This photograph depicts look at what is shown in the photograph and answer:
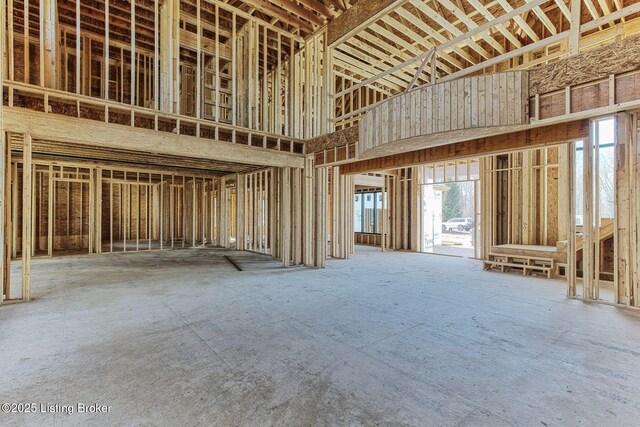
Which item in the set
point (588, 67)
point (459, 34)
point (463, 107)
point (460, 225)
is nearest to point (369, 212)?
point (459, 34)

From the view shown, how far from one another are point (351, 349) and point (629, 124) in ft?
19.3

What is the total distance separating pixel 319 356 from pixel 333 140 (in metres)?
5.64

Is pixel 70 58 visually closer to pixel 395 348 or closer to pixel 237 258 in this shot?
pixel 237 258

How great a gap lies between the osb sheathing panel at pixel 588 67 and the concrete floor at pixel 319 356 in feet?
11.1

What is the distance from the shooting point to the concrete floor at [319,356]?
7.30 feet

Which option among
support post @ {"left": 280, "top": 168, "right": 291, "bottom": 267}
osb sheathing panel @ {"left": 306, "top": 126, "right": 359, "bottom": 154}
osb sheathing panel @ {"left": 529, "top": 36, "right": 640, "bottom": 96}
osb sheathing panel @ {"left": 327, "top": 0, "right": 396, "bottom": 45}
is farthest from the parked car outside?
osb sheathing panel @ {"left": 529, "top": 36, "right": 640, "bottom": 96}

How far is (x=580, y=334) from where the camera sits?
3732 mm

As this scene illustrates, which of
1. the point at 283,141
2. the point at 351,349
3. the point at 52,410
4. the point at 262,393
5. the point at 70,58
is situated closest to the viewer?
the point at 52,410

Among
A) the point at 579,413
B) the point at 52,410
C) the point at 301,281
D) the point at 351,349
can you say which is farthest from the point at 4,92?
the point at 579,413

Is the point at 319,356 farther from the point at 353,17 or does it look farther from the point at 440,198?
the point at 440,198

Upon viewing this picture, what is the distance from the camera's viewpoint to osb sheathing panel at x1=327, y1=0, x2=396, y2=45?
698 centimetres

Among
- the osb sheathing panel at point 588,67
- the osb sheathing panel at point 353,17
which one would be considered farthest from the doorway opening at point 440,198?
the osb sheathing panel at point 588,67

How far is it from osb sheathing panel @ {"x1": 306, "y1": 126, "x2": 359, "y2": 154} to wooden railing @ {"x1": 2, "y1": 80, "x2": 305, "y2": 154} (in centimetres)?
85

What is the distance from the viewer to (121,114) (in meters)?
5.86
